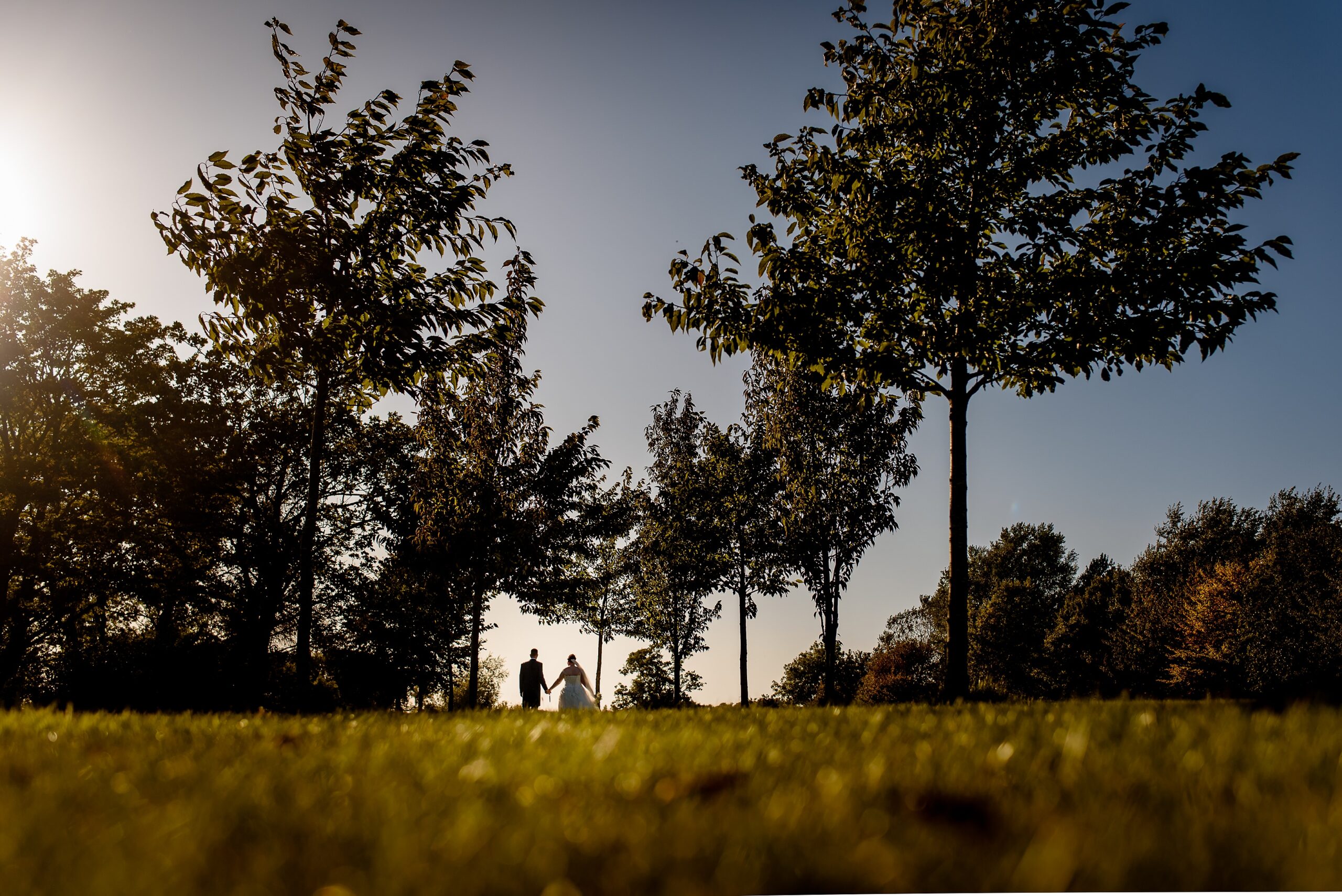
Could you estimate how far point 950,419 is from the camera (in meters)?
9.83

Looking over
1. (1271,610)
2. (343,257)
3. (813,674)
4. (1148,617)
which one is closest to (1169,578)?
(1148,617)

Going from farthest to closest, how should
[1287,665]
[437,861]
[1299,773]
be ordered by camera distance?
[1287,665] → [1299,773] → [437,861]

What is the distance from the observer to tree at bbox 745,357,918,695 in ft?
74.9

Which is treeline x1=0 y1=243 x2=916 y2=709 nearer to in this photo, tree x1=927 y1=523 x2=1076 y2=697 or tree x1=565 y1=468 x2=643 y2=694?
tree x1=565 y1=468 x2=643 y2=694

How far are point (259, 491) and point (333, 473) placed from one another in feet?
10.1

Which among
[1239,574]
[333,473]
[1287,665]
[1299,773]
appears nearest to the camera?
[1299,773]

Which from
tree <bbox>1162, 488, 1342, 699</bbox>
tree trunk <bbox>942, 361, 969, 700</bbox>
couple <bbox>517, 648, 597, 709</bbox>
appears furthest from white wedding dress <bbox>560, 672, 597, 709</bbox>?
tree <bbox>1162, 488, 1342, 699</bbox>

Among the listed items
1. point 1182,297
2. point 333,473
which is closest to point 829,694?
point 1182,297

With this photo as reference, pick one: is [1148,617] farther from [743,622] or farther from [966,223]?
[966,223]

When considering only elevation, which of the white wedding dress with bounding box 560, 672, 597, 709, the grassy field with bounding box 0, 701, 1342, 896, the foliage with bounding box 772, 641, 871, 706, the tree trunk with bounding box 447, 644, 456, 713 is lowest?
the foliage with bounding box 772, 641, 871, 706

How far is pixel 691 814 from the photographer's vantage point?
5.38 ft

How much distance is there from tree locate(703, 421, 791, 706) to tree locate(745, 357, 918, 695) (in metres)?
2.79

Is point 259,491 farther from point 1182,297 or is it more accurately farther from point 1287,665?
point 1287,665

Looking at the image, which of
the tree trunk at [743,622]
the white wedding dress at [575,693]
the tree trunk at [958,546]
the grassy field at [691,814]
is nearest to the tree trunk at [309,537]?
the grassy field at [691,814]
